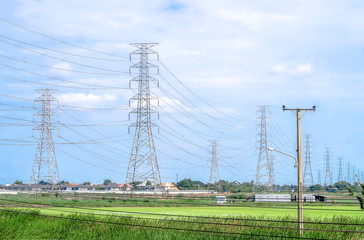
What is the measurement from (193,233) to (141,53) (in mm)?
44499

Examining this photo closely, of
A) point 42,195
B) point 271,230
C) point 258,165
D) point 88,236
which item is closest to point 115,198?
point 42,195

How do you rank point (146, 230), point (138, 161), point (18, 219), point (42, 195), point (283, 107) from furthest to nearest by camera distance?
point (42, 195)
point (138, 161)
point (18, 219)
point (283, 107)
point (146, 230)

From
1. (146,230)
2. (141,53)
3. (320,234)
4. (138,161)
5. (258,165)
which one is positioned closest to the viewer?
(320,234)

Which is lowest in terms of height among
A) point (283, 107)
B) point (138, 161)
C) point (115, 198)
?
point (115, 198)

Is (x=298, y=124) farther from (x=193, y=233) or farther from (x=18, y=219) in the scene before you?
(x=18, y=219)

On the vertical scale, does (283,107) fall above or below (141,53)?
below

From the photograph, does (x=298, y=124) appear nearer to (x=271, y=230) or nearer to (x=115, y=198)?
(x=271, y=230)

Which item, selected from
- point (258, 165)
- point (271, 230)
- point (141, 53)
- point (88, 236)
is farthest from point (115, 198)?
point (271, 230)

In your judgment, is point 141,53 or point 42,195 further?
point 42,195

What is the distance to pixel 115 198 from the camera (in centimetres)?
9419

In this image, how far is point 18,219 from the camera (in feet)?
172

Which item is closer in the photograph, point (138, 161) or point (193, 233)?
point (193, 233)

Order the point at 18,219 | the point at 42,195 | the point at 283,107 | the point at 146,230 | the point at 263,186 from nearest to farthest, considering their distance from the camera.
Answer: the point at 146,230
the point at 283,107
the point at 18,219
the point at 42,195
the point at 263,186

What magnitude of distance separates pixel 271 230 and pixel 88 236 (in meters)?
15.8
